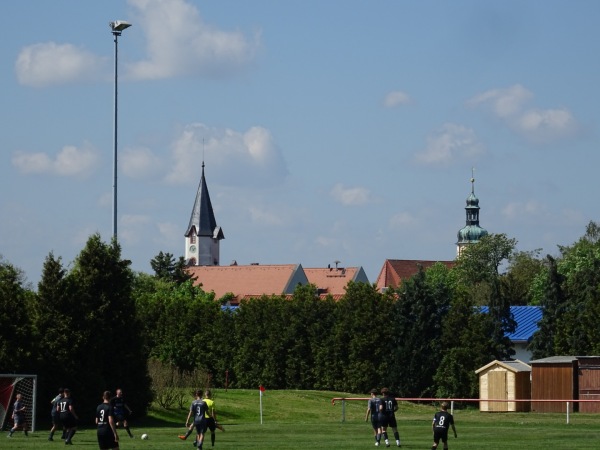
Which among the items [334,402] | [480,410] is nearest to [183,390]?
[334,402]

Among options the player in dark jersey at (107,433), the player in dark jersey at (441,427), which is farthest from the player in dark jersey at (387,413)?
the player in dark jersey at (107,433)

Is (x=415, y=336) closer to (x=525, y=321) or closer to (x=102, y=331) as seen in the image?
(x=525, y=321)

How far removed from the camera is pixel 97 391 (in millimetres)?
45250

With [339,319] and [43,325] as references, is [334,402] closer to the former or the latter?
[339,319]

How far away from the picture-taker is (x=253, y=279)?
159000 millimetres

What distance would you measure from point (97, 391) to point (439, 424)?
745 inches

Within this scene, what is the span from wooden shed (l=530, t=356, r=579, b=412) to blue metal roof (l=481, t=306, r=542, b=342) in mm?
16379

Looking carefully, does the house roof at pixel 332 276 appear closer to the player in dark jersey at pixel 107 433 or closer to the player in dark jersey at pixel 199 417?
the player in dark jersey at pixel 199 417

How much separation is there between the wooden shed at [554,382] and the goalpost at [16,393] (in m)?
24.4

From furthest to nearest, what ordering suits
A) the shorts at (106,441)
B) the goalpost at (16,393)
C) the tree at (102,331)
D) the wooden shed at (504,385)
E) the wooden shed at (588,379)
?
the wooden shed at (504,385) < the wooden shed at (588,379) < the tree at (102,331) < the goalpost at (16,393) < the shorts at (106,441)

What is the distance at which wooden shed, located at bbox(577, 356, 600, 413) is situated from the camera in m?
54.7

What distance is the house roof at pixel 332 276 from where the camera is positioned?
165 metres

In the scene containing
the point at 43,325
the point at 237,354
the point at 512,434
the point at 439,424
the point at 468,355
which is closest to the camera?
the point at 439,424

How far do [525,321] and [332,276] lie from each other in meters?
90.5
